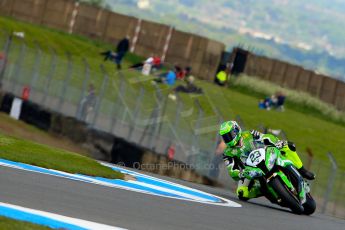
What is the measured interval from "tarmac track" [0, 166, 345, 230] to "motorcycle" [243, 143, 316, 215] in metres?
0.77

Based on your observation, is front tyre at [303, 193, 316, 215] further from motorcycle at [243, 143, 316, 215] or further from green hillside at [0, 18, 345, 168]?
green hillside at [0, 18, 345, 168]

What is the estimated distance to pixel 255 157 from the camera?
17.4 m

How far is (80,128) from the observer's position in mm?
28422

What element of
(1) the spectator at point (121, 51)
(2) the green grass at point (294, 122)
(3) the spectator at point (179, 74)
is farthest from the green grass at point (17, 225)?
(1) the spectator at point (121, 51)

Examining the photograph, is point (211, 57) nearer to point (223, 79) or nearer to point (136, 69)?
point (223, 79)

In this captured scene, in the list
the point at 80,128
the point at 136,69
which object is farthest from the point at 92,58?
the point at 80,128

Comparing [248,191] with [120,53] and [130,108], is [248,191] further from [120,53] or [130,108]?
[120,53]

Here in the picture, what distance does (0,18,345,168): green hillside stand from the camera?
37562 mm

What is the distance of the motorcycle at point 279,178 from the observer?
56.4ft

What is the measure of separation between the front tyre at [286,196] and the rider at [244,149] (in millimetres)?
408

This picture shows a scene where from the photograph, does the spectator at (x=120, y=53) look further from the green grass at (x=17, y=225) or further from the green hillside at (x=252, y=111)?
the green grass at (x=17, y=225)

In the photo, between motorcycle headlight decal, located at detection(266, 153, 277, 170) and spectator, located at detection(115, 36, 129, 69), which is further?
spectator, located at detection(115, 36, 129, 69)

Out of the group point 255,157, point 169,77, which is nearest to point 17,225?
point 255,157

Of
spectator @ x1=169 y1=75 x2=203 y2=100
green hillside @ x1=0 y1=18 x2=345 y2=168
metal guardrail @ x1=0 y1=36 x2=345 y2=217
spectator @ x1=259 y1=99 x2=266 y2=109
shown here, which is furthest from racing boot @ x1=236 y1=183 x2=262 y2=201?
spectator @ x1=259 y1=99 x2=266 y2=109
